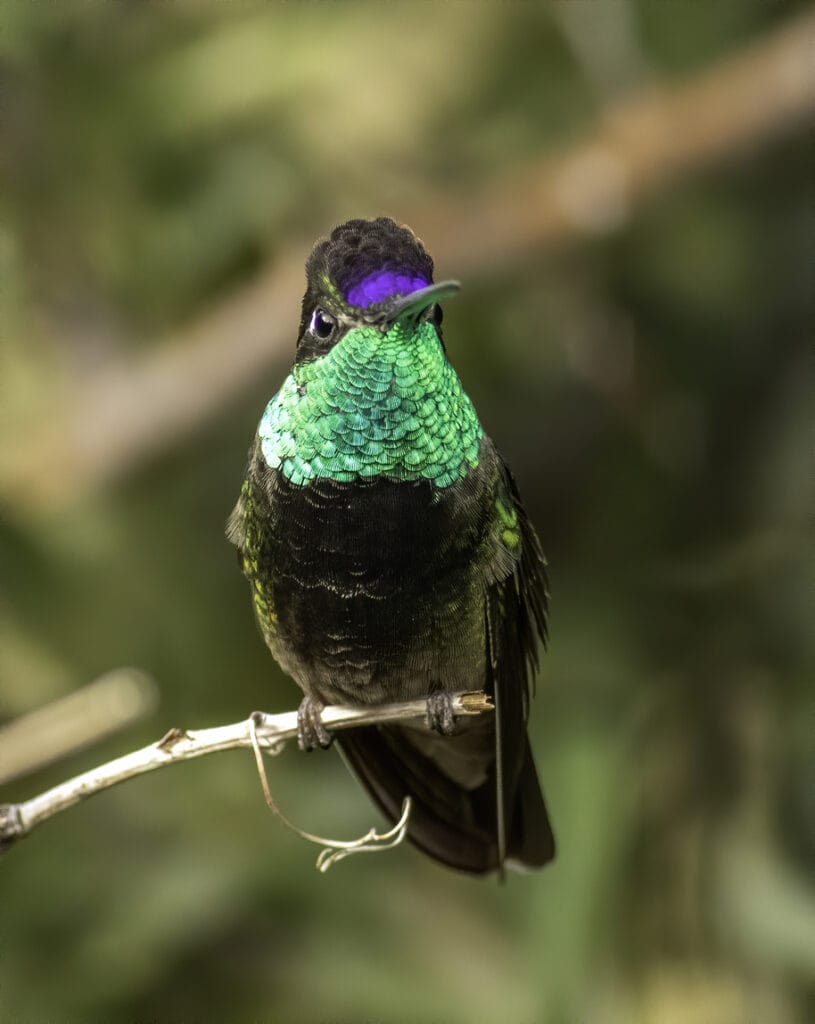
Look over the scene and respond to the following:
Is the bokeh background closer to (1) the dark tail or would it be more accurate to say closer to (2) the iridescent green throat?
(1) the dark tail

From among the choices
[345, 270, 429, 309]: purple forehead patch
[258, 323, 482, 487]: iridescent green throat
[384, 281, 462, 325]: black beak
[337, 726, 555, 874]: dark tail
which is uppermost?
[345, 270, 429, 309]: purple forehead patch

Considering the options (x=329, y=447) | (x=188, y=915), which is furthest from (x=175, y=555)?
(x=329, y=447)

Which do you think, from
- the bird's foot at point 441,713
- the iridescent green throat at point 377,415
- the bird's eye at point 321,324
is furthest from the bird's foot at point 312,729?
the bird's eye at point 321,324

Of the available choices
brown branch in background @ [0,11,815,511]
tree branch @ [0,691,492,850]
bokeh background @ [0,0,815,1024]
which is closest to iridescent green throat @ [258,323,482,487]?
tree branch @ [0,691,492,850]

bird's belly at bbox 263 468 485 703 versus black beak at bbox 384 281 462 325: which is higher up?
black beak at bbox 384 281 462 325

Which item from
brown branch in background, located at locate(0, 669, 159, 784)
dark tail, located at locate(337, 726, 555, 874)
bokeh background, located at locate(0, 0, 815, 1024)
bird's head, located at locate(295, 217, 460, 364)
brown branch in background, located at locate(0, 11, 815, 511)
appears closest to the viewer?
bird's head, located at locate(295, 217, 460, 364)

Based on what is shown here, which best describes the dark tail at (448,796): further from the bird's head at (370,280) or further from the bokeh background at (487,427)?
the bird's head at (370,280)

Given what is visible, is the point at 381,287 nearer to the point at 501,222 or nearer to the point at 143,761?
the point at 143,761

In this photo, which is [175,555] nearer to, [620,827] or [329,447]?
[620,827]
